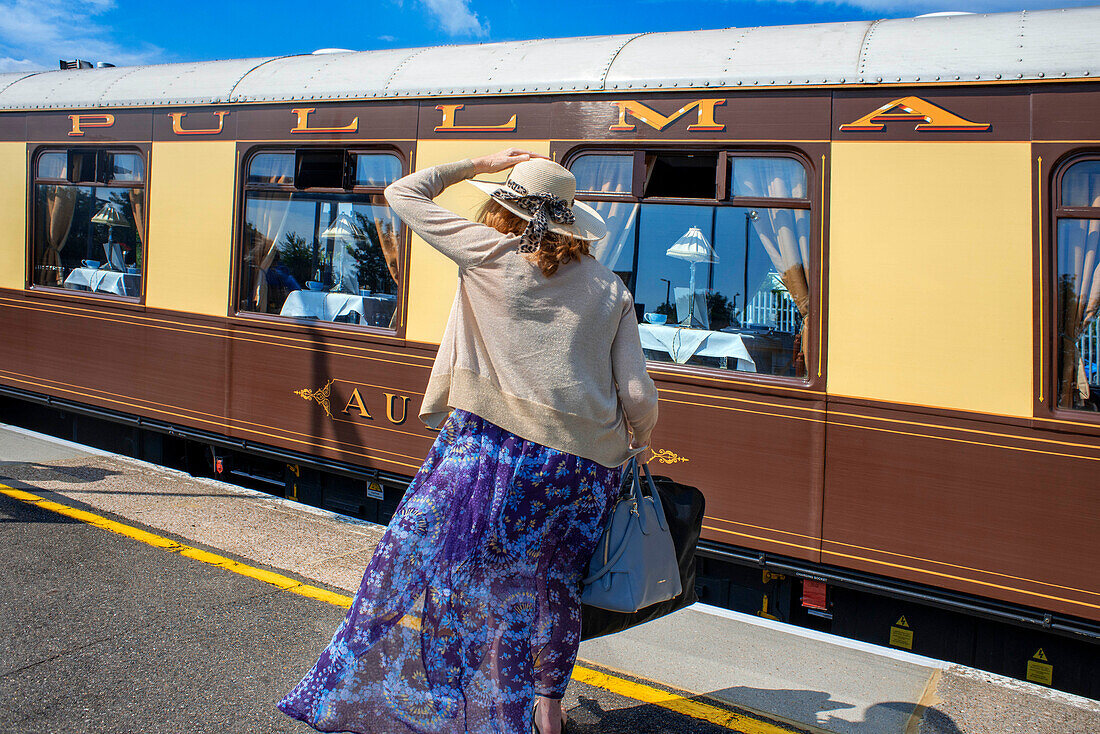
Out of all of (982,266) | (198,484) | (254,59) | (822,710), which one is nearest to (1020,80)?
(982,266)

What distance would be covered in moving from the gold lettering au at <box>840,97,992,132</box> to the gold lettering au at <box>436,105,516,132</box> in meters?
1.70

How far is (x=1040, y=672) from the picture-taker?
3.57 m

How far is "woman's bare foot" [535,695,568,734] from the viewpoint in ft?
7.81

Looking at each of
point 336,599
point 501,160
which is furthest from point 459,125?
point 336,599

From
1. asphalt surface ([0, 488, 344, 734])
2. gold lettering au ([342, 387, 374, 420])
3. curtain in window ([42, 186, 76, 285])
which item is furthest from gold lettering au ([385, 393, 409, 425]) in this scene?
curtain in window ([42, 186, 76, 285])

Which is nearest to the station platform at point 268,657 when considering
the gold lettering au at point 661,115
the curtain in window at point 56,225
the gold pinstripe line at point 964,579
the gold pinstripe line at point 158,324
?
the gold pinstripe line at point 964,579

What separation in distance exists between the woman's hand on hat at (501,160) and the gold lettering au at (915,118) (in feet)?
6.54

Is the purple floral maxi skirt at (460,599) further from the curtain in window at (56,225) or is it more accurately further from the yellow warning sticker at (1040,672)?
the curtain in window at (56,225)

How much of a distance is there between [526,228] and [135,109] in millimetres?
4897

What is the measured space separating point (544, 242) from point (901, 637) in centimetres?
276

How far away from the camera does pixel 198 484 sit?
216 inches

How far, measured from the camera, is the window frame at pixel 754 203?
379 cm

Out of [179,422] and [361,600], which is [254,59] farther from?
[361,600]

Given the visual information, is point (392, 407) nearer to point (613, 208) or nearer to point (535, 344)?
point (613, 208)
